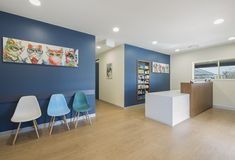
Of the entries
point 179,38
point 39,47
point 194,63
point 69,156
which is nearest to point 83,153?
point 69,156

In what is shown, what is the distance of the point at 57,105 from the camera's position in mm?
2975

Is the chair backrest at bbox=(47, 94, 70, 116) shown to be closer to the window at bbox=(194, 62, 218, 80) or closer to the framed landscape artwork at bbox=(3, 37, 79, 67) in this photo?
the framed landscape artwork at bbox=(3, 37, 79, 67)

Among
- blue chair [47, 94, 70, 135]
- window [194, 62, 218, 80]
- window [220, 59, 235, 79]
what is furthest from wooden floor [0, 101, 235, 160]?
window [194, 62, 218, 80]

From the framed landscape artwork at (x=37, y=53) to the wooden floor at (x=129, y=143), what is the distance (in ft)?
5.28

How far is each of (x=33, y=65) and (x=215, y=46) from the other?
6.36 metres

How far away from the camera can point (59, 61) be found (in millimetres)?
3123

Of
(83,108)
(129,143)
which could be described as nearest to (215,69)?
(129,143)

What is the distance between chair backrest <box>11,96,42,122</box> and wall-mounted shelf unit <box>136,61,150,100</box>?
3635 millimetres

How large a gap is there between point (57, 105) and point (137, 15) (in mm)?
2786

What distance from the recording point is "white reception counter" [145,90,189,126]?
3.09m

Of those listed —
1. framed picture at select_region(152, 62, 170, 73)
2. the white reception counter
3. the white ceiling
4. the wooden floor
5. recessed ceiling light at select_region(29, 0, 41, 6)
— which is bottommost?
the wooden floor

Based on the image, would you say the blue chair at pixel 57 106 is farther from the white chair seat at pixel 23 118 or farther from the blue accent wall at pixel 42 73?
the white chair seat at pixel 23 118

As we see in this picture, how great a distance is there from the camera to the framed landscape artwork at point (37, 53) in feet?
8.32

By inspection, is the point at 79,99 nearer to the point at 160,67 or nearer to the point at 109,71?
the point at 109,71
